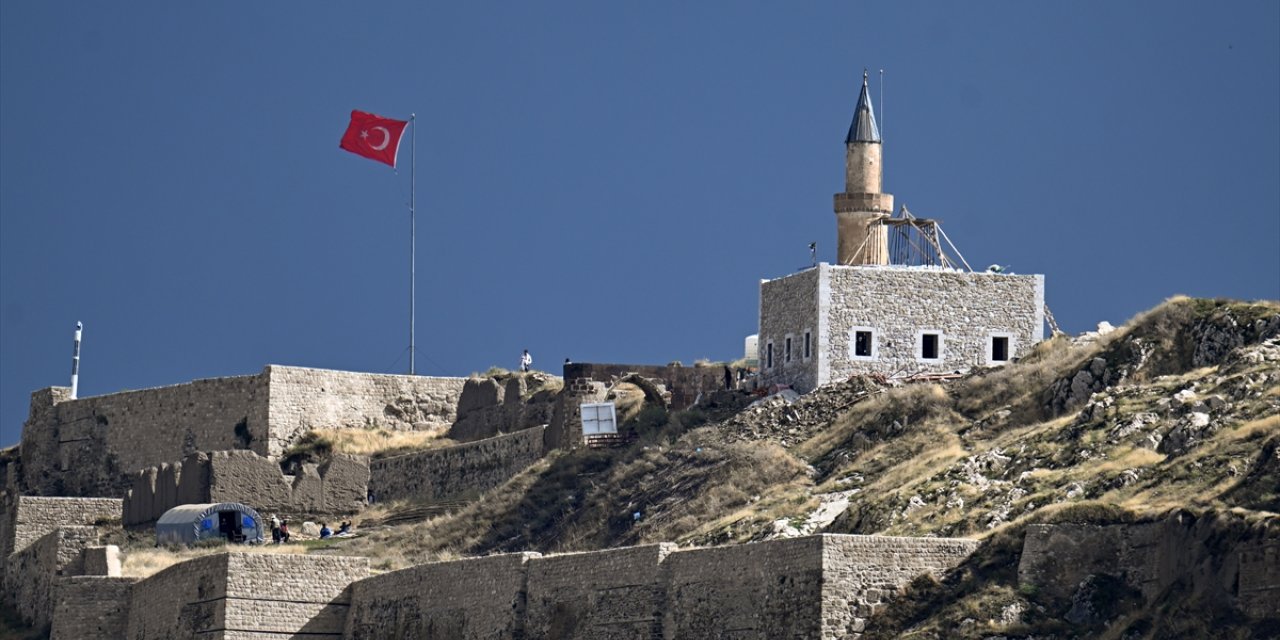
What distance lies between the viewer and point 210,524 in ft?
205

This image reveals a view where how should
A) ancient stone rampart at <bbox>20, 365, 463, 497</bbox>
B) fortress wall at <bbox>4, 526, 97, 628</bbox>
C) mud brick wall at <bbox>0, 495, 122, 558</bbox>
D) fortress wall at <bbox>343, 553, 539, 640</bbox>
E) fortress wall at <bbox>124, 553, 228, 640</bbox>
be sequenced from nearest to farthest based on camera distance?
fortress wall at <bbox>343, 553, 539, 640</bbox>, fortress wall at <bbox>124, 553, 228, 640</bbox>, fortress wall at <bbox>4, 526, 97, 628</bbox>, mud brick wall at <bbox>0, 495, 122, 558</bbox>, ancient stone rampart at <bbox>20, 365, 463, 497</bbox>

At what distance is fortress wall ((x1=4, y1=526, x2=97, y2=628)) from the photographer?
190ft

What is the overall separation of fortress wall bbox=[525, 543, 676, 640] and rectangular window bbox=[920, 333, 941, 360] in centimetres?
1674

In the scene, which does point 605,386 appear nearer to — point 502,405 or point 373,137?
point 502,405

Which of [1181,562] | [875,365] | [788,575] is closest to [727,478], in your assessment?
[875,365]

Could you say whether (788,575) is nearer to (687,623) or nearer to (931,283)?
(687,623)

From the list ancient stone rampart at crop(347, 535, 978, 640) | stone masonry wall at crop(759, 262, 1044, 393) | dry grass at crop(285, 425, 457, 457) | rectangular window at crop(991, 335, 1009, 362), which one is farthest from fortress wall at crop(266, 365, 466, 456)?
ancient stone rampart at crop(347, 535, 978, 640)

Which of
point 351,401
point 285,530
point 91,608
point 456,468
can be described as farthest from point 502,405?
point 91,608

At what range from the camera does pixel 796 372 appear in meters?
63.4

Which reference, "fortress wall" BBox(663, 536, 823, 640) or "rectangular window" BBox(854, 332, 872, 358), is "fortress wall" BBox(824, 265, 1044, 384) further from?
"fortress wall" BBox(663, 536, 823, 640)

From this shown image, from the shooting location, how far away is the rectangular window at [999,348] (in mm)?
62562

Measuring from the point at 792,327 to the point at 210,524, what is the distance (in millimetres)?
12232

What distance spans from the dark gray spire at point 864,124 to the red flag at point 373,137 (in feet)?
54.1

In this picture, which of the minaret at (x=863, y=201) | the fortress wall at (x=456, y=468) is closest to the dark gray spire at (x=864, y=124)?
the minaret at (x=863, y=201)
